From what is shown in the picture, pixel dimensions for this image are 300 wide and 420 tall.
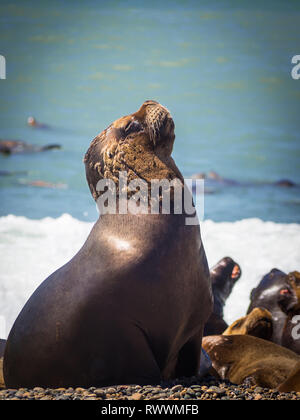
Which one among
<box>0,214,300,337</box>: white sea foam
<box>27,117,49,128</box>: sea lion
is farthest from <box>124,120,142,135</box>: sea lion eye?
<box>27,117,49,128</box>: sea lion

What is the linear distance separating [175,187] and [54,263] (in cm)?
387

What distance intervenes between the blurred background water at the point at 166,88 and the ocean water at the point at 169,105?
0.06 ft

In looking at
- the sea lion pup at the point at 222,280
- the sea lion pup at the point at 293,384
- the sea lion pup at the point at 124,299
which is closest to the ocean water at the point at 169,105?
the sea lion pup at the point at 222,280

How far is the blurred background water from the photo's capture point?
7469 mm

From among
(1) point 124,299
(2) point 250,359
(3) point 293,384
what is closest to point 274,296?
(2) point 250,359

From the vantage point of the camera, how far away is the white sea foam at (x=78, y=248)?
6223mm

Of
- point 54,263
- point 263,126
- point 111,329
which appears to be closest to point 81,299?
point 111,329

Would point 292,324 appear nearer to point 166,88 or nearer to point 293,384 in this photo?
point 293,384


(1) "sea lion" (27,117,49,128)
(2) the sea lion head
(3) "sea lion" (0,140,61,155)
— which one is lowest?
(2) the sea lion head

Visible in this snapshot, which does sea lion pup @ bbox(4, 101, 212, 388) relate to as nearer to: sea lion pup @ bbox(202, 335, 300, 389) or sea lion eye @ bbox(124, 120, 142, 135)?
sea lion eye @ bbox(124, 120, 142, 135)

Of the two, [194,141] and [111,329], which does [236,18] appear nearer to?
[194,141]

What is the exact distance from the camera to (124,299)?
9.29ft

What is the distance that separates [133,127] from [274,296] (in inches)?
107

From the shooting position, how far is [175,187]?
314 centimetres
